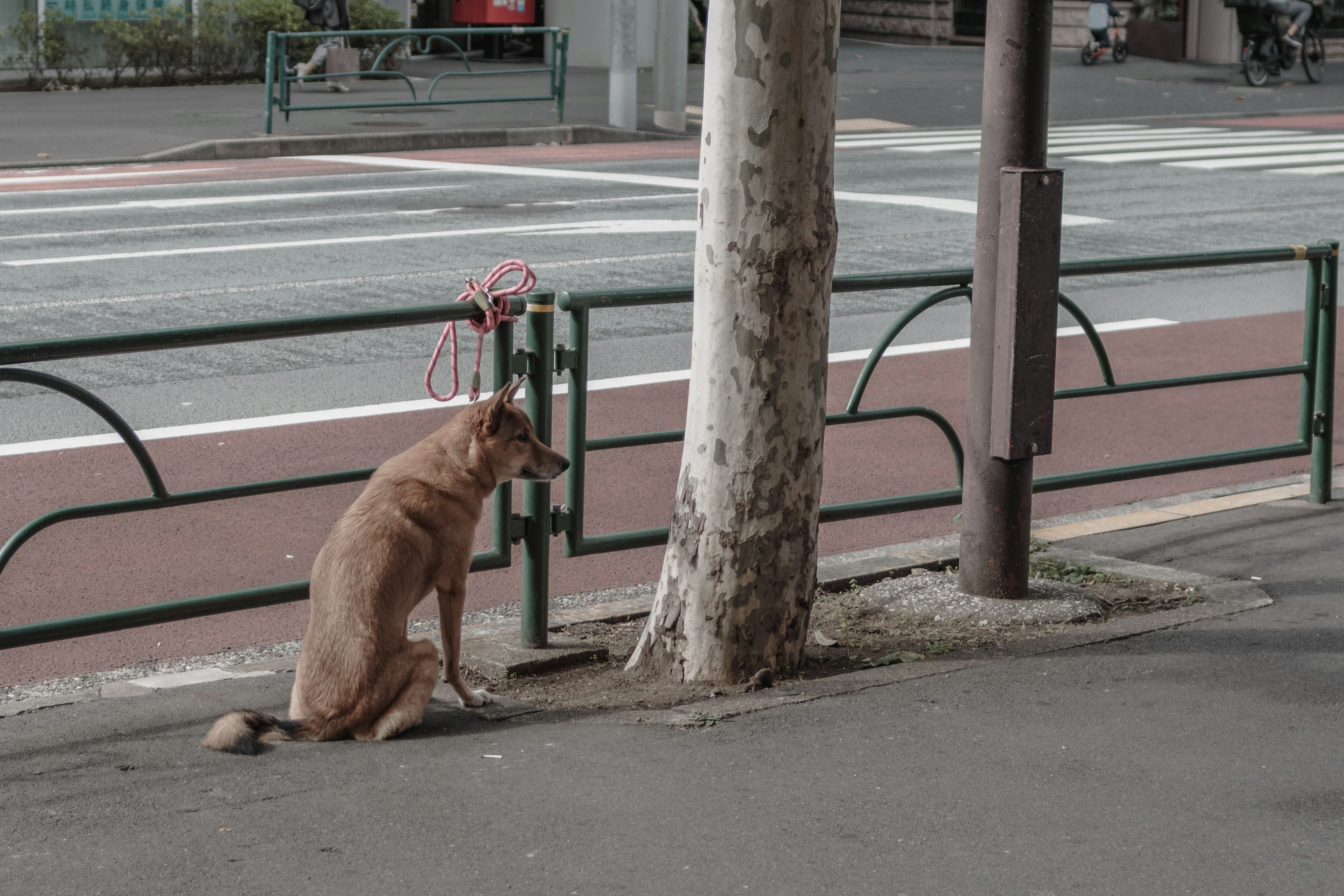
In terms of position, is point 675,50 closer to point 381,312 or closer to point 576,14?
point 576,14

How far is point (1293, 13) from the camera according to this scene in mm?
34281

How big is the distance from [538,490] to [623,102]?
→ 19.6 m

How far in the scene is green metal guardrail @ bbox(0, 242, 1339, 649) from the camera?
491 centimetres

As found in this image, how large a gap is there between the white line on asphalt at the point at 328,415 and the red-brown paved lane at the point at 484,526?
0.11 m

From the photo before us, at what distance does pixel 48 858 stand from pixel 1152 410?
7.24 meters

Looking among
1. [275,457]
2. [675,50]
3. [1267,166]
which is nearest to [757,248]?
[275,457]

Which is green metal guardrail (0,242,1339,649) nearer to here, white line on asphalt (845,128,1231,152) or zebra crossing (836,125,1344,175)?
zebra crossing (836,125,1344,175)

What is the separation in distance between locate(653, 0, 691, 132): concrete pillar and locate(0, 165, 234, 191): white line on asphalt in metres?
6.99

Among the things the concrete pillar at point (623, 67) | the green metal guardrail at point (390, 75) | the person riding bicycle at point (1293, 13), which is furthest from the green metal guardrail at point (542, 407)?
the person riding bicycle at point (1293, 13)

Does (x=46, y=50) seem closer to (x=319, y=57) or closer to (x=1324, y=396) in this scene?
(x=319, y=57)

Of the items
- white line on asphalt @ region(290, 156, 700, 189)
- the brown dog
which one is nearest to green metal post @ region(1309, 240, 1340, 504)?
the brown dog

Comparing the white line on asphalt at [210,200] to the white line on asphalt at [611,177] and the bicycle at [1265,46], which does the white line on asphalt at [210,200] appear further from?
the bicycle at [1265,46]

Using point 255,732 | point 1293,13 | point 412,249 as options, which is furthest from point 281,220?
point 1293,13

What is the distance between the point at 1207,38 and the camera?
39.3m
